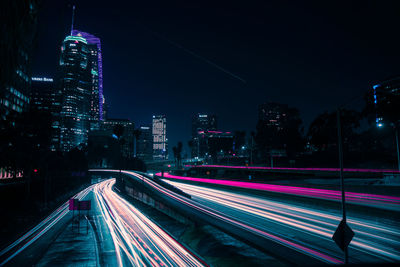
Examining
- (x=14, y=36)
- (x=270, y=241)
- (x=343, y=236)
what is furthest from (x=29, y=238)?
(x=343, y=236)

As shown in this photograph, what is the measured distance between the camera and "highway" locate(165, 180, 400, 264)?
1502cm

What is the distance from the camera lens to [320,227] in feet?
66.9

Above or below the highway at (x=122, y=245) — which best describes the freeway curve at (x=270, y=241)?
above

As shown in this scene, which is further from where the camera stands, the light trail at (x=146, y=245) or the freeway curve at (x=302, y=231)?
the light trail at (x=146, y=245)

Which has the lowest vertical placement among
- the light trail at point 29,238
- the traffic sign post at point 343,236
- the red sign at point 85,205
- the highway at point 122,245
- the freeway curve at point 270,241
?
the light trail at point 29,238

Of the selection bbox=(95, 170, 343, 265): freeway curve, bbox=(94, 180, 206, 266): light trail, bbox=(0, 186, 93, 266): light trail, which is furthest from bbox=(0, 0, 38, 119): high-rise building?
bbox=(0, 186, 93, 266): light trail

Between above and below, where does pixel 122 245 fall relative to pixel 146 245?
below

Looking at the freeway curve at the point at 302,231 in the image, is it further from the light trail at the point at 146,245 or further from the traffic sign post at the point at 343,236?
the light trail at the point at 146,245

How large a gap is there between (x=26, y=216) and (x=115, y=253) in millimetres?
26725

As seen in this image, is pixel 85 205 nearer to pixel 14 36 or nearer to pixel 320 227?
pixel 14 36

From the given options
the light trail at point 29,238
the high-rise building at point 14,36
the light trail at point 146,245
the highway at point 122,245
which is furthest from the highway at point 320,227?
the light trail at point 29,238

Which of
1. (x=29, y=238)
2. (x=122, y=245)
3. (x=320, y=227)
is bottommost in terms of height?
(x=29, y=238)

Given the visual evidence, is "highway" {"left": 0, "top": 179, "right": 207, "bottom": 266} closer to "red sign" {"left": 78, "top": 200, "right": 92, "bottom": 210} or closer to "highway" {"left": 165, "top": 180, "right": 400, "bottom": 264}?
"red sign" {"left": 78, "top": 200, "right": 92, "bottom": 210}

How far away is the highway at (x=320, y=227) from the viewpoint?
15.0 m
